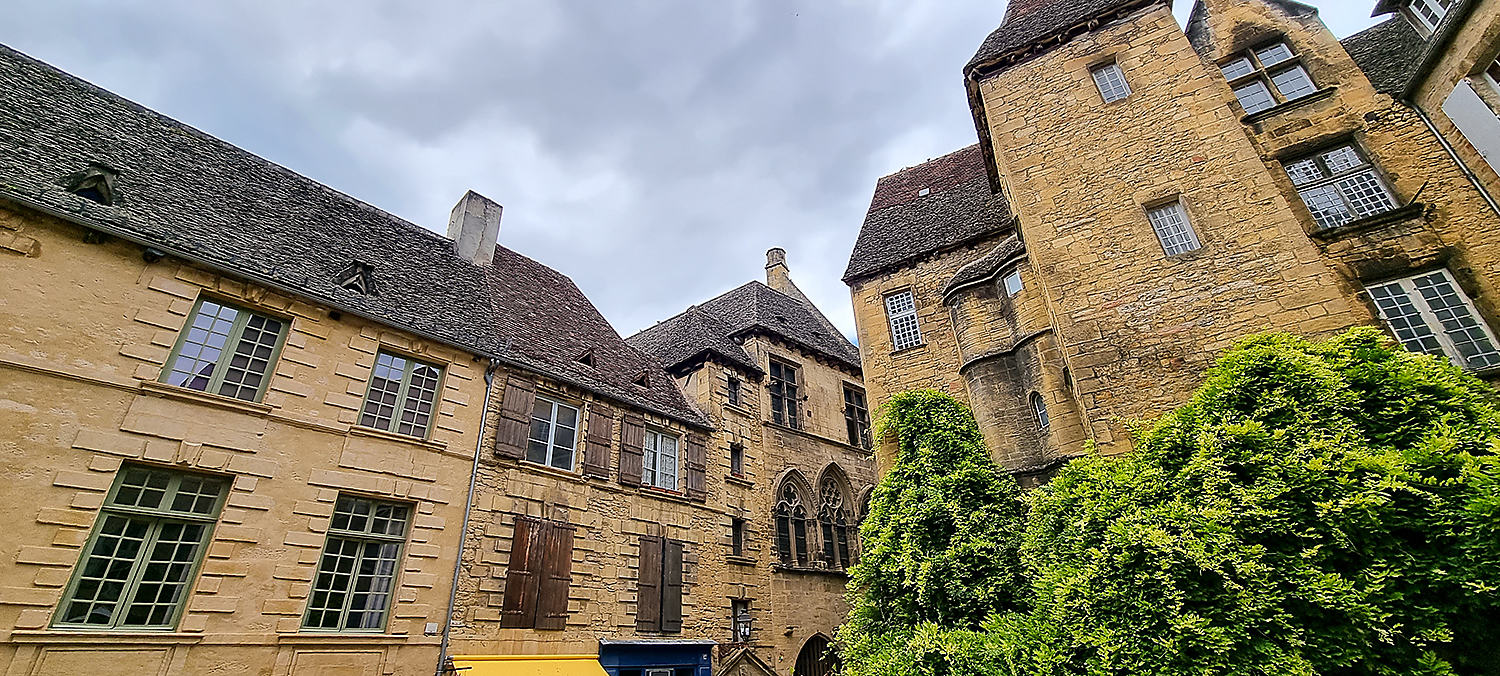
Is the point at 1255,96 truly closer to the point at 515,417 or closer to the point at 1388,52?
the point at 1388,52

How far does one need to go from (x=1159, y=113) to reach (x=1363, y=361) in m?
6.41

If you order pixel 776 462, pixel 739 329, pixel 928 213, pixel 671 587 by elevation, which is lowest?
pixel 671 587

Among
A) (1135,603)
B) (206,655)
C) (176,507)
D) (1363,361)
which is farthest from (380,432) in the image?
(1363,361)

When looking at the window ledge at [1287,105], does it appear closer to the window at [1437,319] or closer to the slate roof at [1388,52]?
the slate roof at [1388,52]

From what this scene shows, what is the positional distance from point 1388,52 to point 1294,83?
2917mm

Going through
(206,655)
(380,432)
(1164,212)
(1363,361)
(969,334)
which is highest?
(1164,212)

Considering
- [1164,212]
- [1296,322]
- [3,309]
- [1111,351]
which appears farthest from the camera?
[1164,212]

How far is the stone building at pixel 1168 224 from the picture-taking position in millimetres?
8641

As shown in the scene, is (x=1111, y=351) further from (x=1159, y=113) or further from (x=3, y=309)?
(x=3, y=309)

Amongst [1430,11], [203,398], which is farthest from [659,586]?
[1430,11]

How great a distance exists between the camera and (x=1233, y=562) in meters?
5.36

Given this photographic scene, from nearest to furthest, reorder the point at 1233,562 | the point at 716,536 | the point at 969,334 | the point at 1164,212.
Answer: the point at 1233,562
the point at 1164,212
the point at 969,334
the point at 716,536

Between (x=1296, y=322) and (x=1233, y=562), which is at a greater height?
(x=1296, y=322)

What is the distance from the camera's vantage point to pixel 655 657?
11.1m
